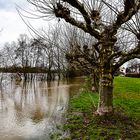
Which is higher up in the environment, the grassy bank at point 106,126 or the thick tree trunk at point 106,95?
the thick tree trunk at point 106,95

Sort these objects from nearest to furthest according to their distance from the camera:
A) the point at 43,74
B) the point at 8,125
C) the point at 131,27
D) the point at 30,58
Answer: the point at 131,27 → the point at 8,125 → the point at 43,74 → the point at 30,58

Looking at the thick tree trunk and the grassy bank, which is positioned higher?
the thick tree trunk

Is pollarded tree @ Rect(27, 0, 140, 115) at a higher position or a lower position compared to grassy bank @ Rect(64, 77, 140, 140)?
higher

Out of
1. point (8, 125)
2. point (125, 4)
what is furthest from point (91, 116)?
point (125, 4)

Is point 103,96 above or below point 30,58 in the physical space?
below

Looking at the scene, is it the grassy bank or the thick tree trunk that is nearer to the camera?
the grassy bank

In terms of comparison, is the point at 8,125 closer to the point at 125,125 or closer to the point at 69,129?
the point at 69,129

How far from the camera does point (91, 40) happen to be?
25.1 m

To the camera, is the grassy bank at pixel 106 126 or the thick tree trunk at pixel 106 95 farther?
the thick tree trunk at pixel 106 95

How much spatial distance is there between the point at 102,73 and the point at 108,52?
0.81 meters

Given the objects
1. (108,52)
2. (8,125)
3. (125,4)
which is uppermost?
(125,4)

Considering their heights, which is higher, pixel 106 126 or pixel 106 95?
pixel 106 95

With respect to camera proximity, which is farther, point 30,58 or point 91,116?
point 30,58

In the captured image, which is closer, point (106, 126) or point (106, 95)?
point (106, 126)
